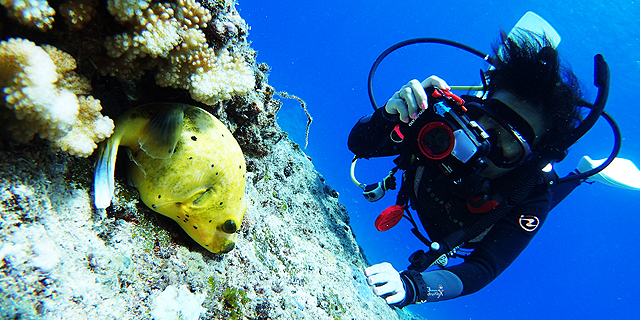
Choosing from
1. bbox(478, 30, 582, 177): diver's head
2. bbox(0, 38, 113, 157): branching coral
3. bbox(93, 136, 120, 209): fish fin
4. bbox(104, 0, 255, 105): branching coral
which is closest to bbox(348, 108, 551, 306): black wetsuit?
bbox(478, 30, 582, 177): diver's head

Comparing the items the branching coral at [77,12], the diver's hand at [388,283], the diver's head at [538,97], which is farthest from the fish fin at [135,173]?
the diver's head at [538,97]

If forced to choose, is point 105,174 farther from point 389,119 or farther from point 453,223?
point 453,223

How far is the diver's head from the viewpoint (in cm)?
321

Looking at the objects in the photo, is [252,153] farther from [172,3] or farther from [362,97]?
[362,97]

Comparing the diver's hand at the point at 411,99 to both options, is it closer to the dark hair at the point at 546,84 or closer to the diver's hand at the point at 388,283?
the dark hair at the point at 546,84

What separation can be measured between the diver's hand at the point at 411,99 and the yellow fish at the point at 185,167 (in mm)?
2136

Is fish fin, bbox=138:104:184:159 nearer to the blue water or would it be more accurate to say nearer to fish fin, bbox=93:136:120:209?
fish fin, bbox=93:136:120:209

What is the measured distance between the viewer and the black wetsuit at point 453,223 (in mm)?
3340

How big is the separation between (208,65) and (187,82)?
0.50 ft

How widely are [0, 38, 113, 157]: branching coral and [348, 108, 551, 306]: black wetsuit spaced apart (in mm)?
3040

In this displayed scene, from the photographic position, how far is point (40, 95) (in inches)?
35.0

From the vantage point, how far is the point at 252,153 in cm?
265

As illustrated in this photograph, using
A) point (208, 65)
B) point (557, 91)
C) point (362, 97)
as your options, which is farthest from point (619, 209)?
point (208, 65)

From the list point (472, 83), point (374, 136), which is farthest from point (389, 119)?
point (472, 83)
